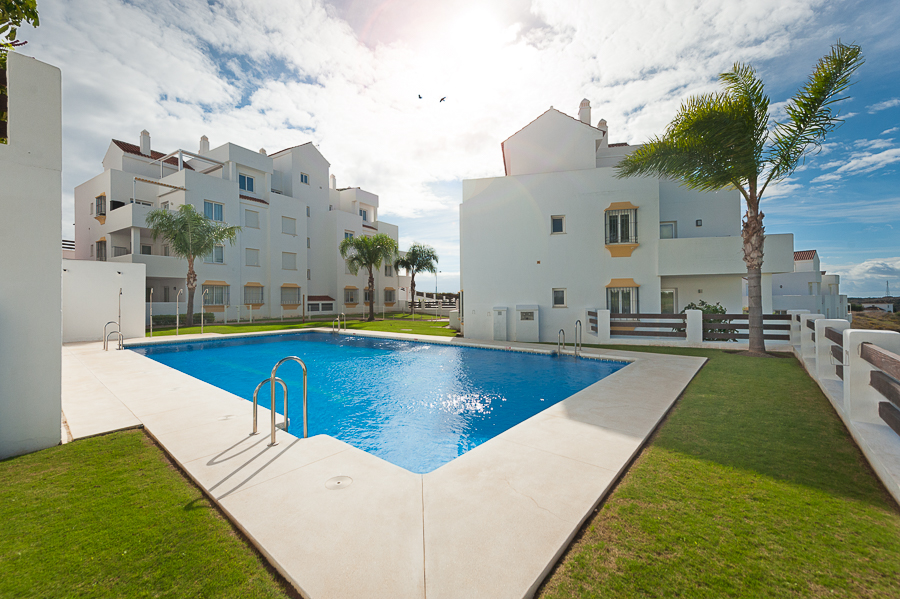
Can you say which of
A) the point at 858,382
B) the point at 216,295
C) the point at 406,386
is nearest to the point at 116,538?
the point at 406,386

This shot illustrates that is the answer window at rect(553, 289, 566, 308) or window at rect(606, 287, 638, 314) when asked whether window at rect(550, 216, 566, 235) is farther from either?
window at rect(606, 287, 638, 314)

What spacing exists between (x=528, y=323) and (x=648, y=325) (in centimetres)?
495

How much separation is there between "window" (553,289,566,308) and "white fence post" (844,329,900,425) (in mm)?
12115

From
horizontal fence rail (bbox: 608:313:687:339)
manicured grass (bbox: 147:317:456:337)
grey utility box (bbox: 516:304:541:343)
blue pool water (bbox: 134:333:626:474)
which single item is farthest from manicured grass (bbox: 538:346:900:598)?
manicured grass (bbox: 147:317:456:337)

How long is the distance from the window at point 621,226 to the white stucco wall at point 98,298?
22.2m

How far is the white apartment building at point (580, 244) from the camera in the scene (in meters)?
15.8

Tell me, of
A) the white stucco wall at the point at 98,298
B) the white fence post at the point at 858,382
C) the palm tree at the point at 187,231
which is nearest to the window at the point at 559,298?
the white fence post at the point at 858,382

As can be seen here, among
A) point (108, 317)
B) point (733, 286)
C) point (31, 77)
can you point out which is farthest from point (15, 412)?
point (733, 286)

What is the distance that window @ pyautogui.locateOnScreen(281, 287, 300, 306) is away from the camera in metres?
34.4

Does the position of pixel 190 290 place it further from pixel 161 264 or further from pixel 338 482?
pixel 338 482

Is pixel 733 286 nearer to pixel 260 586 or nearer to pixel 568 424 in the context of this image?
pixel 568 424

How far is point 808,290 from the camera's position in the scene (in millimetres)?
31516

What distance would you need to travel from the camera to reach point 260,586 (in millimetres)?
2352

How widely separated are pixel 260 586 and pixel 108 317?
2013 centimetres
